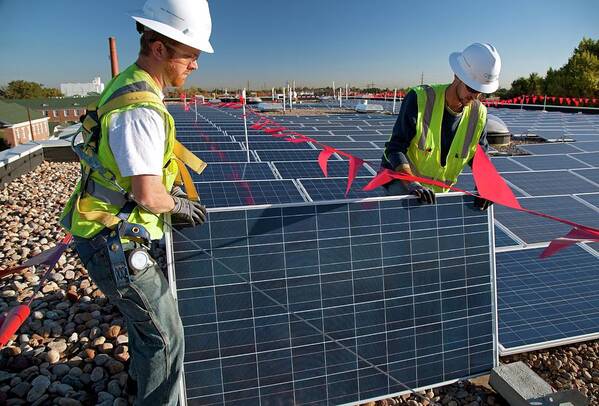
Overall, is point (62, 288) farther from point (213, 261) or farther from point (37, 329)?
point (213, 261)

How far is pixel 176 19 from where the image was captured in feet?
6.82

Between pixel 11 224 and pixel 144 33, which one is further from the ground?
pixel 144 33

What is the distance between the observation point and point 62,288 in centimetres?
479

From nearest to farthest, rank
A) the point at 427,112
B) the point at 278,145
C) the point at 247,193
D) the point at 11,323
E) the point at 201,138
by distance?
the point at 11,323, the point at 427,112, the point at 247,193, the point at 278,145, the point at 201,138

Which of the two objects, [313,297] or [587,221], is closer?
[313,297]

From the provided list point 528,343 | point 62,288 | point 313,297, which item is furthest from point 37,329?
point 528,343

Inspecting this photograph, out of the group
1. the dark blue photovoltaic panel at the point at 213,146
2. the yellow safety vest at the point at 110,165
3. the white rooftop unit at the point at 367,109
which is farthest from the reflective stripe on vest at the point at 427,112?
the white rooftop unit at the point at 367,109

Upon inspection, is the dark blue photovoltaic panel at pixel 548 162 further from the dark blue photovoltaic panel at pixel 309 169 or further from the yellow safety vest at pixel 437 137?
the yellow safety vest at pixel 437 137

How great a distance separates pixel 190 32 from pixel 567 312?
368cm

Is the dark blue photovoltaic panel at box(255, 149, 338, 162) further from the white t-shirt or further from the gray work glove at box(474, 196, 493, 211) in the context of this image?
the white t-shirt

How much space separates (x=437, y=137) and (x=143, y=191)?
269cm

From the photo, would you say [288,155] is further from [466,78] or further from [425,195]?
[425,195]

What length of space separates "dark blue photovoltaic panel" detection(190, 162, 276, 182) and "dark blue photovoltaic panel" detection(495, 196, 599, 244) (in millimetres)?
3406

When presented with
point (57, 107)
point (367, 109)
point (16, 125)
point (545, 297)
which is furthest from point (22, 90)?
point (545, 297)
